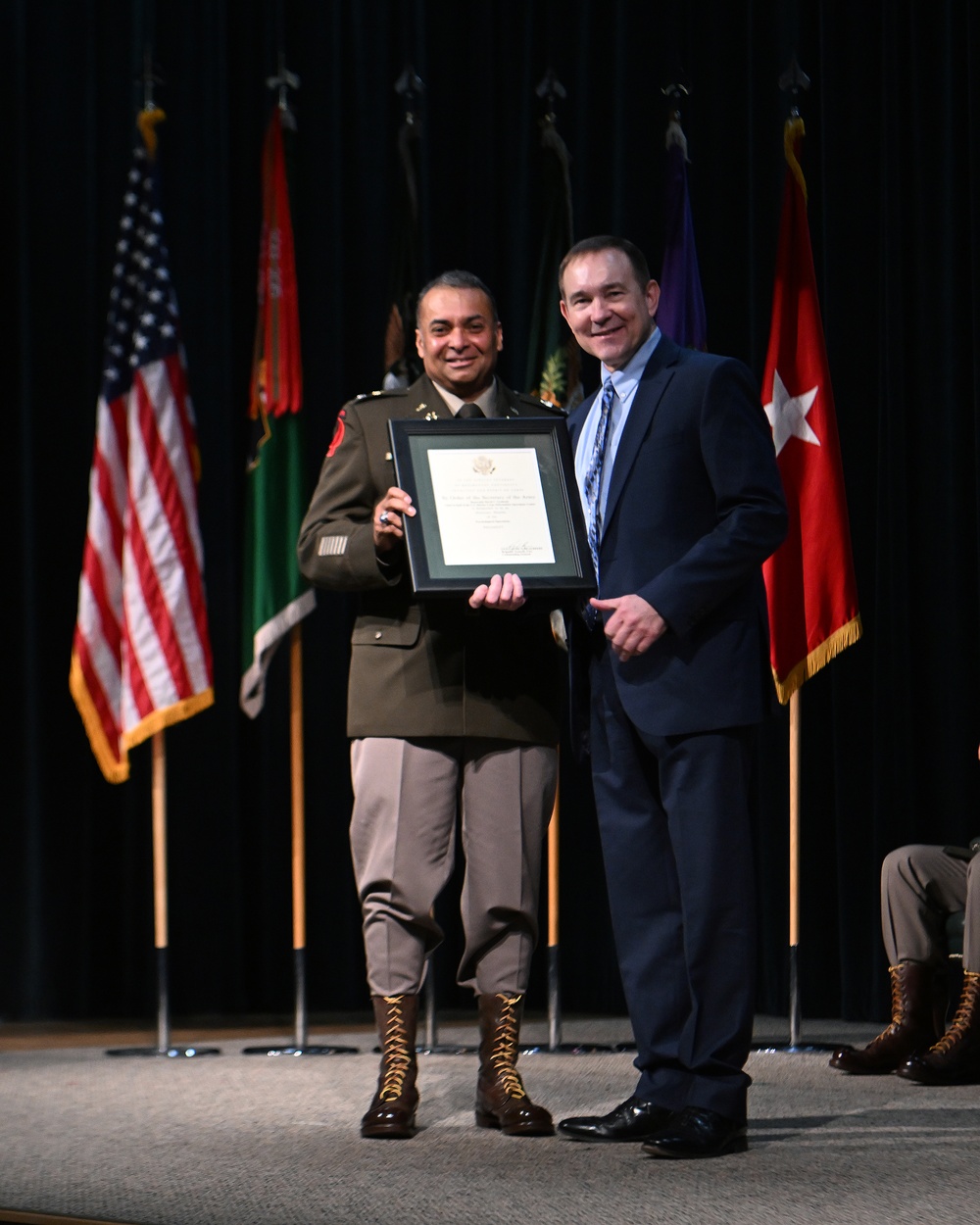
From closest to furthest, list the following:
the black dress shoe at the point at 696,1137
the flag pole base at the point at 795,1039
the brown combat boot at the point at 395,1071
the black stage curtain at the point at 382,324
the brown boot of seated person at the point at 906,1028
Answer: the black dress shoe at the point at 696,1137, the brown combat boot at the point at 395,1071, the brown boot of seated person at the point at 906,1028, the flag pole base at the point at 795,1039, the black stage curtain at the point at 382,324

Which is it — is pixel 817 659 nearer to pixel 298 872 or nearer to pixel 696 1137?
pixel 298 872

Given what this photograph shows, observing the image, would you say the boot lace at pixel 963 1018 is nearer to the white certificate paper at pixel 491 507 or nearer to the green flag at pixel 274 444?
the white certificate paper at pixel 491 507

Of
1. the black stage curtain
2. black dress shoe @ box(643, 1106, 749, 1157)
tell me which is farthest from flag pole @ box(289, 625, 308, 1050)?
black dress shoe @ box(643, 1106, 749, 1157)

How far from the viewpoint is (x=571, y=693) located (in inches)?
112

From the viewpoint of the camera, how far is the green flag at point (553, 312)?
13.5 feet

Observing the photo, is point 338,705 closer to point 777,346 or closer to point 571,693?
point 777,346

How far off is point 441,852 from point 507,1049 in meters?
0.37

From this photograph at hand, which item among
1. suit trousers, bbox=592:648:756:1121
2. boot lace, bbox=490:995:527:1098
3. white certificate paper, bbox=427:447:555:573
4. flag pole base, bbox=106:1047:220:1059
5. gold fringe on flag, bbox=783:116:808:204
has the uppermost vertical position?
gold fringe on flag, bbox=783:116:808:204

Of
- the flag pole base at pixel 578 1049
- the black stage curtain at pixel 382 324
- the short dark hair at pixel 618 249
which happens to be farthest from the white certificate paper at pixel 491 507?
the black stage curtain at pixel 382 324

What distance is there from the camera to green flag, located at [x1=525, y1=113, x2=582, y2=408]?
4117mm

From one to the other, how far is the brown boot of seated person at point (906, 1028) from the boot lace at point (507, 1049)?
3.67 ft

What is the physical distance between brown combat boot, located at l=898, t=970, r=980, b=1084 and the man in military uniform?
3.48ft

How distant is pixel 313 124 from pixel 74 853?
2.45m

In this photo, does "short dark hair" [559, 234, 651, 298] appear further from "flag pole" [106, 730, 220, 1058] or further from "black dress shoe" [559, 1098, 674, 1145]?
"flag pole" [106, 730, 220, 1058]
